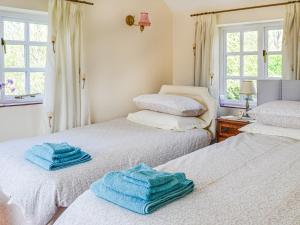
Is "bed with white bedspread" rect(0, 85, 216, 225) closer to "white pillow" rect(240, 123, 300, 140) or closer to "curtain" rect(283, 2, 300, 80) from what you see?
"white pillow" rect(240, 123, 300, 140)

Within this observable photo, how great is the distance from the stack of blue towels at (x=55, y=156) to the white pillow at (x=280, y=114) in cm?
158

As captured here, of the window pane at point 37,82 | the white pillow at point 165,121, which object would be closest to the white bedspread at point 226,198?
the white pillow at point 165,121

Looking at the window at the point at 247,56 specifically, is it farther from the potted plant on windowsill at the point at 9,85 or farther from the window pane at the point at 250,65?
the potted plant on windowsill at the point at 9,85

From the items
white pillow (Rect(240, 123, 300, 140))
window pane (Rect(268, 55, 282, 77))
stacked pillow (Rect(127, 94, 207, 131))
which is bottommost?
white pillow (Rect(240, 123, 300, 140))

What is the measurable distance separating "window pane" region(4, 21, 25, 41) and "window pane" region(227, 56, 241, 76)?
2.30 m

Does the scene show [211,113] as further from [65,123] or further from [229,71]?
[65,123]

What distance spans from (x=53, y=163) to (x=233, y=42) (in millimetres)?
2730

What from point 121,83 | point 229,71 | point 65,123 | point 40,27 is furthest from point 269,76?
point 40,27

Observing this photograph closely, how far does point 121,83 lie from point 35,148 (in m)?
1.87

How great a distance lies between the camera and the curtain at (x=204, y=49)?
12.9 ft

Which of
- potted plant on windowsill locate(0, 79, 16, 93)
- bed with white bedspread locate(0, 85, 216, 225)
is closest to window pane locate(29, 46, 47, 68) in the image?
potted plant on windowsill locate(0, 79, 16, 93)

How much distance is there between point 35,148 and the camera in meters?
2.20

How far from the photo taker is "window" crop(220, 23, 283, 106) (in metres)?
3.62

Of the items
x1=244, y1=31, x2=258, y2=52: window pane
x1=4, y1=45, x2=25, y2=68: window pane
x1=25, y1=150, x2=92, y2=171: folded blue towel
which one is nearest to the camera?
x1=25, y1=150, x2=92, y2=171: folded blue towel
